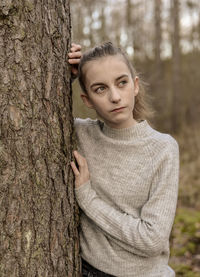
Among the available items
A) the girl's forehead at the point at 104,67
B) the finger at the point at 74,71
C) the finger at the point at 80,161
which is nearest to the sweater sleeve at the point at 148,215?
the finger at the point at 80,161

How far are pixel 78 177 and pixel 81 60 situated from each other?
70 centimetres

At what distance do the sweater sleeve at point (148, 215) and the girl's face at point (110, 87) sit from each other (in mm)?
372

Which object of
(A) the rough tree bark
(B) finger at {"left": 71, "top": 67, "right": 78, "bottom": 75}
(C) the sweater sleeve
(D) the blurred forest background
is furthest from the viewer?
(D) the blurred forest background

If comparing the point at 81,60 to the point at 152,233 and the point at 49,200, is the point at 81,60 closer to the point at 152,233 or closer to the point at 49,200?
the point at 49,200

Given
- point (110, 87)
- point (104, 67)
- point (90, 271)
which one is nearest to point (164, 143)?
point (110, 87)

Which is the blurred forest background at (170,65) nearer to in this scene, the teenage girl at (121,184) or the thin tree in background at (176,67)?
the thin tree in background at (176,67)

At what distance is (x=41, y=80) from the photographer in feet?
5.57

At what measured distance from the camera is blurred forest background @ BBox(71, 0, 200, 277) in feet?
16.5

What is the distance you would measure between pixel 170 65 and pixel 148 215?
1464 cm

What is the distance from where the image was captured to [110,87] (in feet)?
6.06

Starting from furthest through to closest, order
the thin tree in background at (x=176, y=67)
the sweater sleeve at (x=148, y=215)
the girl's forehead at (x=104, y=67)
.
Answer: the thin tree in background at (x=176, y=67) < the girl's forehead at (x=104, y=67) < the sweater sleeve at (x=148, y=215)

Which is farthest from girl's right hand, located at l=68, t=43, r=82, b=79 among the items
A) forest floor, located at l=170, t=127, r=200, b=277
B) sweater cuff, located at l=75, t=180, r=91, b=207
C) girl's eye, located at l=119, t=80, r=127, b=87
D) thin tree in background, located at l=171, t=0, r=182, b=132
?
thin tree in background, located at l=171, t=0, r=182, b=132

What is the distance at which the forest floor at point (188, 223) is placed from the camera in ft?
13.0

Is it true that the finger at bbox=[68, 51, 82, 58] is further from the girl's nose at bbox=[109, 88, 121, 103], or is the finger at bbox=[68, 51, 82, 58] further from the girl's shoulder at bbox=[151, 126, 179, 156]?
the girl's shoulder at bbox=[151, 126, 179, 156]
